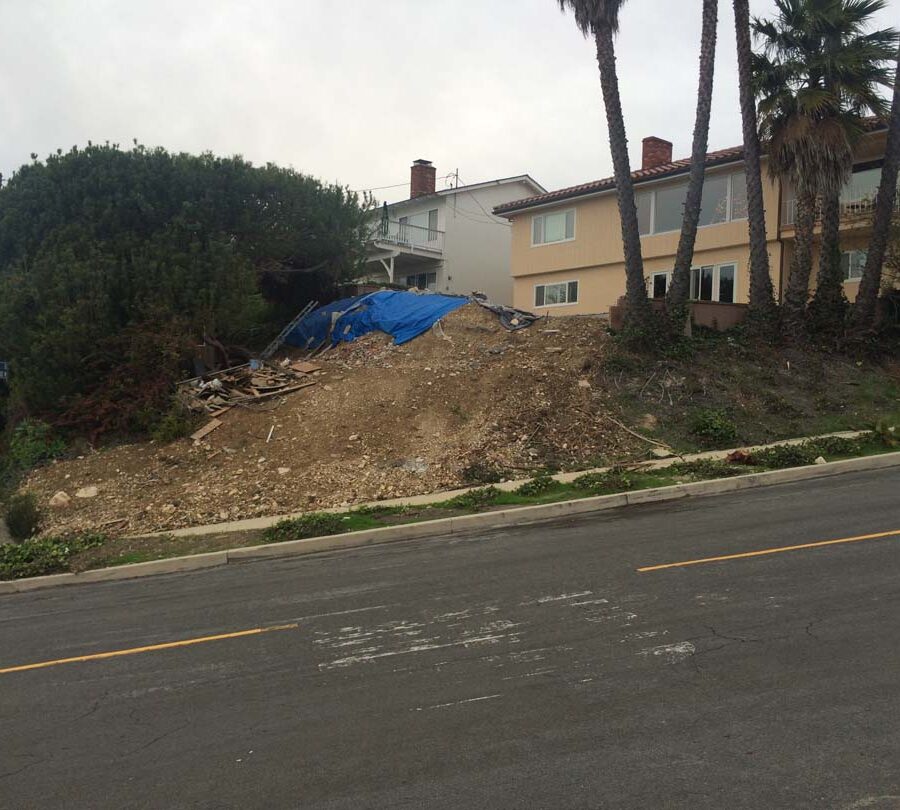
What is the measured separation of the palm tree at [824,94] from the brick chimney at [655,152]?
9.72 metres

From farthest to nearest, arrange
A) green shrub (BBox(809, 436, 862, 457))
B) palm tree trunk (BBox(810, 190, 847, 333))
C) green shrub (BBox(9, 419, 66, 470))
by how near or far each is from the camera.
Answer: palm tree trunk (BBox(810, 190, 847, 333))
green shrub (BBox(9, 419, 66, 470))
green shrub (BBox(809, 436, 862, 457))

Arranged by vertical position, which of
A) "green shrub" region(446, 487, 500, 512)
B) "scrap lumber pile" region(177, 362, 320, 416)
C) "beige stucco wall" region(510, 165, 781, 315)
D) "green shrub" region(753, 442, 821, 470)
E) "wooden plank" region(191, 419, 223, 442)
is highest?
"beige stucco wall" region(510, 165, 781, 315)

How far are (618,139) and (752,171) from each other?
3.98m

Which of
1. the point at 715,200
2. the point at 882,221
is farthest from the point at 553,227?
the point at 882,221

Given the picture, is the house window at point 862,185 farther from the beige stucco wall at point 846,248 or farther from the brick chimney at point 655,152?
the brick chimney at point 655,152

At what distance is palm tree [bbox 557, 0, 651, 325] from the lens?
66.7 ft

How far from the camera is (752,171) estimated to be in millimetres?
21641

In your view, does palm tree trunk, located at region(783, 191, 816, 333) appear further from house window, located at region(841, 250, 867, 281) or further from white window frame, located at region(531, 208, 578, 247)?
white window frame, located at region(531, 208, 578, 247)

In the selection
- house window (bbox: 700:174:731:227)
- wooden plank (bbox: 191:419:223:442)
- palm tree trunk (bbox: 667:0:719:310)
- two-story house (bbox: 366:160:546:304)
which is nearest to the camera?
wooden plank (bbox: 191:419:223:442)

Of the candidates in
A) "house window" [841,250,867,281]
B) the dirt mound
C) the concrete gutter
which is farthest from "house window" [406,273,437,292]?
the concrete gutter

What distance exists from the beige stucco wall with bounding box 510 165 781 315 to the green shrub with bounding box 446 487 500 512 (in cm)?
1607

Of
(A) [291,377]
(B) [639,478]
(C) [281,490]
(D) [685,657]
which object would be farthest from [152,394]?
(D) [685,657]

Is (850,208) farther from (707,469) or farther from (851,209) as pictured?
(707,469)

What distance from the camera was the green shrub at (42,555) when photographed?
11.9 m
